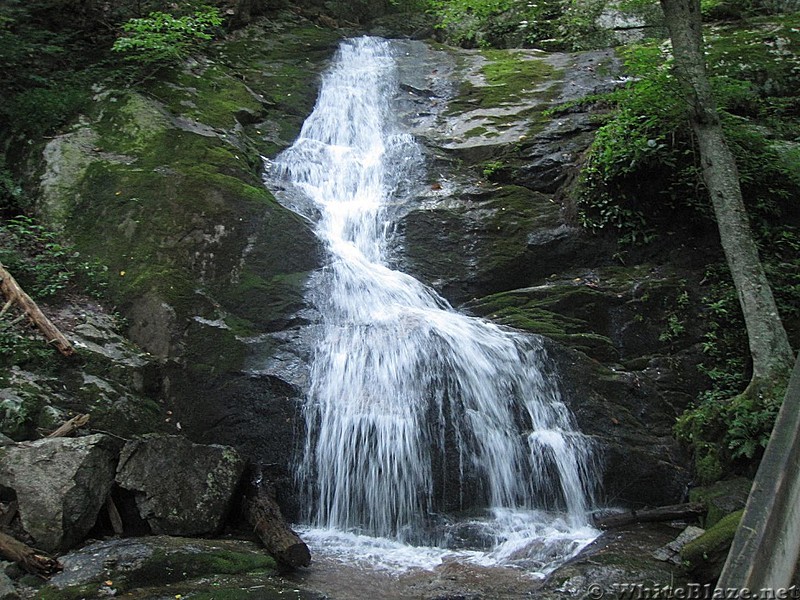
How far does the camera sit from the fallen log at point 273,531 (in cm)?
488

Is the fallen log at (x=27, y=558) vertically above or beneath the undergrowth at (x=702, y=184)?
A: beneath

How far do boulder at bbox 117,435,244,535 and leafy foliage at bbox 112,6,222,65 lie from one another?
21.1ft

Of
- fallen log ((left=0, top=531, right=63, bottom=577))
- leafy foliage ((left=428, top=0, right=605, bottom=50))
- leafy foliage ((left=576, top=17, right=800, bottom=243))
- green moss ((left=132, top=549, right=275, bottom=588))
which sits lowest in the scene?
green moss ((left=132, top=549, right=275, bottom=588))

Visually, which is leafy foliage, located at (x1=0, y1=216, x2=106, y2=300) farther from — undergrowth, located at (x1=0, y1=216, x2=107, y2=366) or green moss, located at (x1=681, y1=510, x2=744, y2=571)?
green moss, located at (x1=681, y1=510, x2=744, y2=571)

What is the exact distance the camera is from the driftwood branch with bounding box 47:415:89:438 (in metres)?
5.34

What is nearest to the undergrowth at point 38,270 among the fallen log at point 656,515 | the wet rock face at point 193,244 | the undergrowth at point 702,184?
the wet rock face at point 193,244

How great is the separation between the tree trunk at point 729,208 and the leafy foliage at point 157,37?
21.4ft

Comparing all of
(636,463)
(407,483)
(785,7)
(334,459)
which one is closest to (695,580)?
(636,463)

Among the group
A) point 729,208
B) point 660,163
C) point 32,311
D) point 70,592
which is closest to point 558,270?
point 660,163

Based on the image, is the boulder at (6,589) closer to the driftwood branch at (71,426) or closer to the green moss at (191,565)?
the green moss at (191,565)

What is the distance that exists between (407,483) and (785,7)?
1206cm

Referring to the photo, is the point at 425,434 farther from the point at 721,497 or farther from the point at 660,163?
the point at 660,163

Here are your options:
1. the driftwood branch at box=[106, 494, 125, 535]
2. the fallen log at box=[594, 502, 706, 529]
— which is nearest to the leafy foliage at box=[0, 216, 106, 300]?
the driftwood branch at box=[106, 494, 125, 535]

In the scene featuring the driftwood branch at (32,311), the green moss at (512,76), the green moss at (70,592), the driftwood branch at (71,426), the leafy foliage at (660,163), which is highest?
the green moss at (512,76)
